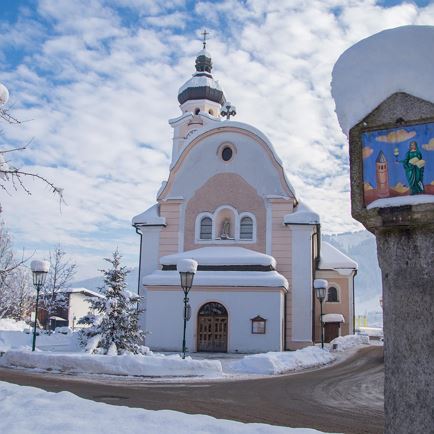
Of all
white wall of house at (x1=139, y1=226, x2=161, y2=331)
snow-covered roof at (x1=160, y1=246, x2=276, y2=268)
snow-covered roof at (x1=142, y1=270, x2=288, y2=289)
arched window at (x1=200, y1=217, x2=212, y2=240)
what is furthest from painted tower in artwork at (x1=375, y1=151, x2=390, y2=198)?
white wall of house at (x1=139, y1=226, x2=161, y2=331)

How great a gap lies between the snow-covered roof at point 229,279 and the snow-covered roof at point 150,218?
4.53 meters

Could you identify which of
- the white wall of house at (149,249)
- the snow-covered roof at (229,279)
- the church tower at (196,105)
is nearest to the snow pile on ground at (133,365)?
the snow-covered roof at (229,279)

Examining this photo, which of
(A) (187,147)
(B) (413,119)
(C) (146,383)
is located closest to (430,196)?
(B) (413,119)

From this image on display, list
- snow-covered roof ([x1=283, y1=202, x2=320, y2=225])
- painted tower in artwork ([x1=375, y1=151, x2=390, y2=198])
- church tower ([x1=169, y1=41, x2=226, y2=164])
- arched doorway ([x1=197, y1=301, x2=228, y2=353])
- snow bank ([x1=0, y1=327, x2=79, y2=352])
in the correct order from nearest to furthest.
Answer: painted tower in artwork ([x1=375, y1=151, x2=390, y2=198]) < arched doorway ([x1=197, y1=301, x2=228, y2=353]) < snow bank ([x1=0, y1=327, x2=79, y2=352]) < snow-covered roof ([x1=283, y1=202, x2=320, y2=225]) < church tower ([x1=169, y1=41, x2=226, y2=164])

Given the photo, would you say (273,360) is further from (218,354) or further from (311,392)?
(218,354)

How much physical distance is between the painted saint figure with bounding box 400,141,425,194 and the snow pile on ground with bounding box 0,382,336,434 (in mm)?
3475

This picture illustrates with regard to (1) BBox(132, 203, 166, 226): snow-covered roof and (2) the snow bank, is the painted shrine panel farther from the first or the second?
(1) BBox(132, 203, 166, 226): snow-covered roof

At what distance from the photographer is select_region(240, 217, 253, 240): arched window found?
2934cm

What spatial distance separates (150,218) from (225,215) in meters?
4.15

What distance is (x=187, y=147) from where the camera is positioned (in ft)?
102

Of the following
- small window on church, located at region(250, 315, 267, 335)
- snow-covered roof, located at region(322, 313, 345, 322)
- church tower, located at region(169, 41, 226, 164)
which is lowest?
small window on church, located at region(250, 315, 267, 335)

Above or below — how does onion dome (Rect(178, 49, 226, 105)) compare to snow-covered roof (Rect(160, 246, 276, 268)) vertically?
above

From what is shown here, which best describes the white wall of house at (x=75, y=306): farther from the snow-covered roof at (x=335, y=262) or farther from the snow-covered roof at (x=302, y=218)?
the snow-covered roof at (x=302, y=218)

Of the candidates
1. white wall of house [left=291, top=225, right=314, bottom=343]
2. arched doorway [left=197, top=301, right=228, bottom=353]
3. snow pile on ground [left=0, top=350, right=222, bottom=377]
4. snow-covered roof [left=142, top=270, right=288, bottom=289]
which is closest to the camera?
snow pile on ground [left=0, top=350, right=222, bottom=377]
